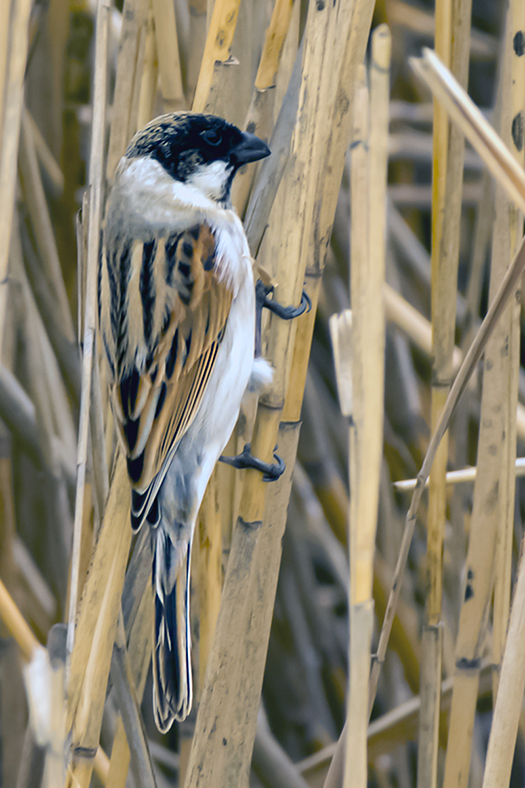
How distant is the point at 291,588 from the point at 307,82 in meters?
1.19

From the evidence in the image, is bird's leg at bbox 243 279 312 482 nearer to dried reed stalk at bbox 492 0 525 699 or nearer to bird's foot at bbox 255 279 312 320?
bird's foot at bbox 255 279 312 320

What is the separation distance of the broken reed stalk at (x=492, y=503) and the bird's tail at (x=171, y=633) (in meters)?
0.36

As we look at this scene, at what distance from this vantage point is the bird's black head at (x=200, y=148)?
0.90 metres

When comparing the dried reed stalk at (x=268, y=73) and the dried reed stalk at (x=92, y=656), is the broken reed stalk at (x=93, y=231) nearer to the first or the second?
the dried reed stalk at (x=92, y=656)

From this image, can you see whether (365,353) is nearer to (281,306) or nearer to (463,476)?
(281,306)

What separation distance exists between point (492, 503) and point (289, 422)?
29cm

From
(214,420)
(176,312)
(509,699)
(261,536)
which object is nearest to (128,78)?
(176,312)

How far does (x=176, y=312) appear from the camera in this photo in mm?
998

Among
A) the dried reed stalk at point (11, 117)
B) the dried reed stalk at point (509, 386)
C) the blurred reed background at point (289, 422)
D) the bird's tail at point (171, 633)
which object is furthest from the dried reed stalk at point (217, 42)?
the bird's tail at point (171, 633)

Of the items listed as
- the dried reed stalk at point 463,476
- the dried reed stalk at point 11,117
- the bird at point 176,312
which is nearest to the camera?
the dried reed stalk at point 11,117

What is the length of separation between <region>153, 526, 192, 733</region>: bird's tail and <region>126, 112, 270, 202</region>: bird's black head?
477 mm

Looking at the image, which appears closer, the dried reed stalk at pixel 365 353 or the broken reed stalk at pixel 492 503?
the dried reed stalk at pixel 365 353

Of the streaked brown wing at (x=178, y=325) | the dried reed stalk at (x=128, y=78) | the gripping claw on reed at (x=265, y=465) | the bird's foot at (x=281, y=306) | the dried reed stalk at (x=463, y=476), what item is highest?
the dried reed stalk at (x=128, y=78)

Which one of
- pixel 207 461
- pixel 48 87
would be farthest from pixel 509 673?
pixel 48 87
